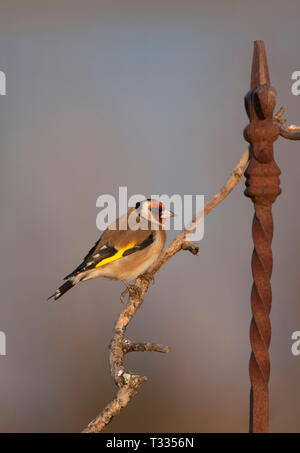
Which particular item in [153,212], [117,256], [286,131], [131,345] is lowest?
[131,345]

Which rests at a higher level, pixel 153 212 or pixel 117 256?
pixel 153 212

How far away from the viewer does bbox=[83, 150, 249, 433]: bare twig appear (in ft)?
2.52

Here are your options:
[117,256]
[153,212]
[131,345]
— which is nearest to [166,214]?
[153,212]

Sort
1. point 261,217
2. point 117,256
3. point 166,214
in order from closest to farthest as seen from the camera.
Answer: point 261,217 → point 166,214 → point 117,256

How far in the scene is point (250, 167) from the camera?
0.84 meters

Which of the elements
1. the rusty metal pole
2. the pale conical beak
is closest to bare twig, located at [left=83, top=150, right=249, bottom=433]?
the rusty metal pole

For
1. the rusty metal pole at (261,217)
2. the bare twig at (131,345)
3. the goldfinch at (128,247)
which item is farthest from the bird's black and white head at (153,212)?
→ the rusty metal pole at (261,217)

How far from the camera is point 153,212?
4.01ft

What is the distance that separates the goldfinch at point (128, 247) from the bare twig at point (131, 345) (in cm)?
19

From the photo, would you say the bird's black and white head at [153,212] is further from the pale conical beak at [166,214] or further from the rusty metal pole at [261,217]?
the rusty metal pole at [261,217]

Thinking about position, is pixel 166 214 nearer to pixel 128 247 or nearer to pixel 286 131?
pixel 128 247

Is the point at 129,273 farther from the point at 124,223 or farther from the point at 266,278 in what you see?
the point at 266,278

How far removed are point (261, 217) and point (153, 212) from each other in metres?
0.42

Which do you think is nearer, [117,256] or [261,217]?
[261,217]
